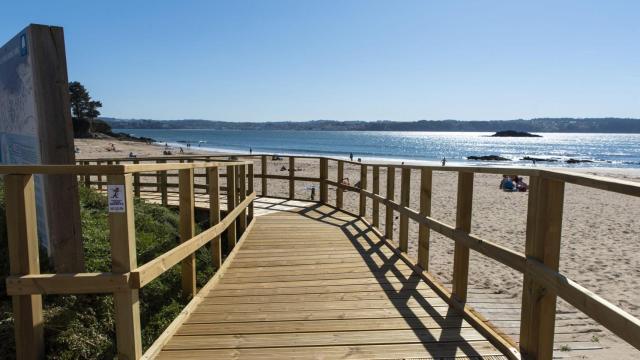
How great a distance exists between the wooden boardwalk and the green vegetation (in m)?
0.39

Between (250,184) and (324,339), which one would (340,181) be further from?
(324,339)

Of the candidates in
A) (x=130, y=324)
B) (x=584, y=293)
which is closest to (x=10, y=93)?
(x=130, y=324)

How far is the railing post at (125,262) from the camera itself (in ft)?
8.70

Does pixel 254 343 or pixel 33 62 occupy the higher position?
pixel 33 62

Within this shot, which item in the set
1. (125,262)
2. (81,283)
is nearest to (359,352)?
(125,262)

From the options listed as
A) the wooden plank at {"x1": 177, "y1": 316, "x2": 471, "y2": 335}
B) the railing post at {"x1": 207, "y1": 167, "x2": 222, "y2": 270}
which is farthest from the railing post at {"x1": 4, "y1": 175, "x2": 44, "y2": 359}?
the railing post at {"x1": 207, "y1": 167, "x2": 222, "y2": 270}

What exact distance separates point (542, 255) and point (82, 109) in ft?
275

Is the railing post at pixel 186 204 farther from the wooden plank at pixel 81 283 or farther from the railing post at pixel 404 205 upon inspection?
the railing post at pixel 404 205

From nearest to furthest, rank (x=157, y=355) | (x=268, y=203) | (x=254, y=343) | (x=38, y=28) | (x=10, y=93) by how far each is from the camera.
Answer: (x=157, y=355)
(x=254, y=343)
(x=38, y=28)
(x=10, y=93)
(x=268, y=203)

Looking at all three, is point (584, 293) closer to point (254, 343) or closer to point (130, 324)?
point (254, 343)

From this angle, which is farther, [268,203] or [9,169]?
[268,203]

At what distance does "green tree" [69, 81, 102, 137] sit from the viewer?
70.8m

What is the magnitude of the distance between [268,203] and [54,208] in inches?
277

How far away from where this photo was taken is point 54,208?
12.4 feet
